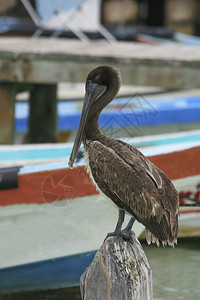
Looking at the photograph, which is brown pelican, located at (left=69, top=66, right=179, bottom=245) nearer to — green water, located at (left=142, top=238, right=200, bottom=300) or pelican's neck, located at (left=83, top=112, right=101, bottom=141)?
pelican's neck, located at (left=83, top=112, right=101, bottom=141)

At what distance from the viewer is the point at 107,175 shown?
3633 millimetres

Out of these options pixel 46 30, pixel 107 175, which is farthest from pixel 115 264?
pixel 46 30

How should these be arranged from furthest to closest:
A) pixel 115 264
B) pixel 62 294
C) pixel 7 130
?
pixel 7 130 < pixel 62 294 < pixel 115 264

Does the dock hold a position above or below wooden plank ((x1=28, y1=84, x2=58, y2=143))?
above

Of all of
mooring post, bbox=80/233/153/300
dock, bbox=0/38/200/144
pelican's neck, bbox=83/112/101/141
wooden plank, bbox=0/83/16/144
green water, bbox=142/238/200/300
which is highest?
pelican's neck, bbox=83/112/101/141

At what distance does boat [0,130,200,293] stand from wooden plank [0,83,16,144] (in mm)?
2238

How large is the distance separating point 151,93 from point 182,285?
22.0 ft

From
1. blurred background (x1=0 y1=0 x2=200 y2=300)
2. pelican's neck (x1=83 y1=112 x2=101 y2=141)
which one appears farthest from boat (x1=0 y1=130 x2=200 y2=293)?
pelican's neck (x1=83 y1=112 x2=101 y2=141)

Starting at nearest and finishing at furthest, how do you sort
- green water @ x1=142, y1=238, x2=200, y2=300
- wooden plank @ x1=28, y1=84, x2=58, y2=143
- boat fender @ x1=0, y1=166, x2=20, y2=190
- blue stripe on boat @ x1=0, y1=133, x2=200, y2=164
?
boat fender @ x1=0, y1=166, x2=20, y2=190 → green water @ x1=142, y1=238, x2=200, y2=300 → blue stripe on boat @ x1=0, y1=133, x2=200, y2=164 → wooden plank @ x1=28, y1=84, x2=58, y2=143

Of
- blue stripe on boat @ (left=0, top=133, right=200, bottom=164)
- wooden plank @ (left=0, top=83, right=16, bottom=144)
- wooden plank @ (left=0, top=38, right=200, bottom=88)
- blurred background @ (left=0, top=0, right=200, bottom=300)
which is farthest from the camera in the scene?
wooden plank @ (left=0, top=83, right=16, bottom=144)

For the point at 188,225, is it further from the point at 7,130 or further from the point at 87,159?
the point at 87,159

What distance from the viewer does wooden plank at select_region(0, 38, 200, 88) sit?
24.7 feet

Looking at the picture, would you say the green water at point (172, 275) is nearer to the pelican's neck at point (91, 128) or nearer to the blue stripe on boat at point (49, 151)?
the blue stripe on boat at point (49, 151)

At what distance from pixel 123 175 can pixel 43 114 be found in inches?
275
